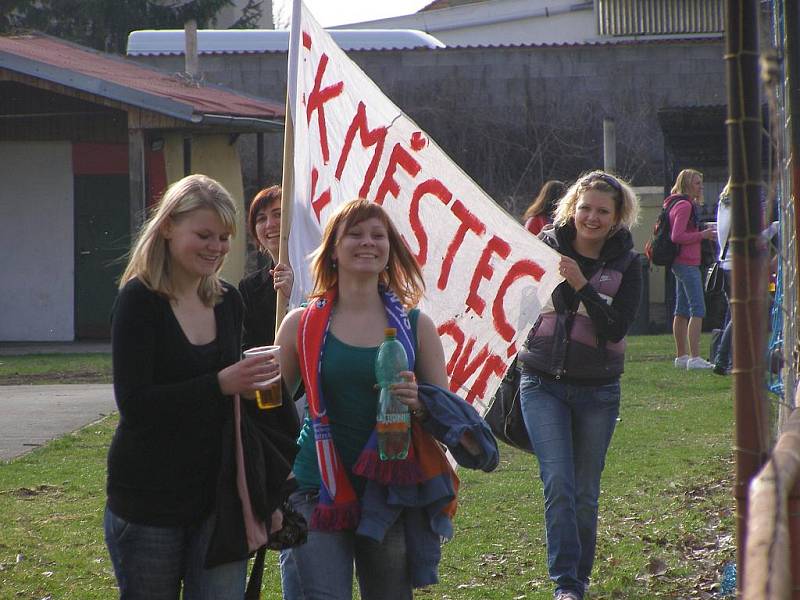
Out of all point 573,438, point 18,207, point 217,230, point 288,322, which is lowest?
point 573,438

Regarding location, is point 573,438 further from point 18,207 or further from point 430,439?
point 18,207

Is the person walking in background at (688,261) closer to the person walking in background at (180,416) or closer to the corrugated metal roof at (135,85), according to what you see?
the corrugated metal roof at (135,85)

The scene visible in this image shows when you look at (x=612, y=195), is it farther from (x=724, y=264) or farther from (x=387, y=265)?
(x=724, y=264)

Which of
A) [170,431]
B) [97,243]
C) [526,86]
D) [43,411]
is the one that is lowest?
[43,411]

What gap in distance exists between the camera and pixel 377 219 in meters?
4.47

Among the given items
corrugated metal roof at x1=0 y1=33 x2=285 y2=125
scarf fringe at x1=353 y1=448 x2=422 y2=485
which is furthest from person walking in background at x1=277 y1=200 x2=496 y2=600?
corrugated metal roof at x1=0 y1=33 x2=285 y2=125

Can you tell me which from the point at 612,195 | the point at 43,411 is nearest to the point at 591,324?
the point at 612,195

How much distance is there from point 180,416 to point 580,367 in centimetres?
238

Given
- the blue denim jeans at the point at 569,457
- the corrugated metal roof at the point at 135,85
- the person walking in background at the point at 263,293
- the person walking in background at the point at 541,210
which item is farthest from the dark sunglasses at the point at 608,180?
the corrugated metal roof at the point at 135,85

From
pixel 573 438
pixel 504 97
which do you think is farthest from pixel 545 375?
pixel 504 97

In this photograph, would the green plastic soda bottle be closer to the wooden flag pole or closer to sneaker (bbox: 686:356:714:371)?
the wooden flag pole

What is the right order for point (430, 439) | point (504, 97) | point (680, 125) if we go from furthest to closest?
point (504, 97), point (680, 125), point (430, 439)

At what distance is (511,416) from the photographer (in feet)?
20.5

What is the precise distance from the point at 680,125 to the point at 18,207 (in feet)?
31.2
